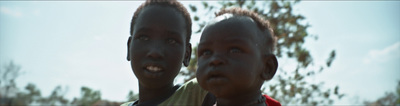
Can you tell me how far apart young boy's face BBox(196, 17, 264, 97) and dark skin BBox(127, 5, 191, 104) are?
0.54m

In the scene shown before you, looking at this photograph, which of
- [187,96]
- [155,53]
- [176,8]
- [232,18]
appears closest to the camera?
[232,18]

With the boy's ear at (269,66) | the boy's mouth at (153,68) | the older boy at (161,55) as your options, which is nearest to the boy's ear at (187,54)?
the older boy at (161,55)

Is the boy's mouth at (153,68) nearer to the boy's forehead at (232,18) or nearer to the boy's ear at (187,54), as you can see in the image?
the boy's ear at (187,54)

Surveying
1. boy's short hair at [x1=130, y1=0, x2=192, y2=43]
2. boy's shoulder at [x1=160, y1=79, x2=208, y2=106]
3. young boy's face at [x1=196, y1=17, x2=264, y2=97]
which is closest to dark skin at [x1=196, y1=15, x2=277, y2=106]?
young boy's face at [x1=196, y1=17, x2=264, y2=97]

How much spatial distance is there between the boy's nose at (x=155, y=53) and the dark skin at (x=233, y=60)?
496 millimetres

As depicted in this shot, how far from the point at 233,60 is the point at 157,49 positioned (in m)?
0.78

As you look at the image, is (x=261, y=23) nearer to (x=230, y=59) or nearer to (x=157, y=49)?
(x=230, y=59)

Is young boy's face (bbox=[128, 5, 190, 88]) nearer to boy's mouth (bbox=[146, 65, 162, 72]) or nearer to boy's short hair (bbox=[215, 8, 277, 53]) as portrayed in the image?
boy's mouth (bbox=[146, 65, 162, 72])

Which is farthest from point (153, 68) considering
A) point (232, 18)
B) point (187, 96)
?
point (232, 18)

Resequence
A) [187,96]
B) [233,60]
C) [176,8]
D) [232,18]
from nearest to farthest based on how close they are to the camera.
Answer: [233,60], [232,18], [187,96], [176,8]

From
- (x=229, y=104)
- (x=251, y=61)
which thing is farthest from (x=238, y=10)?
(x=229, y=104)

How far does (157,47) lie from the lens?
8.10ft

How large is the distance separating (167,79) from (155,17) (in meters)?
0.47

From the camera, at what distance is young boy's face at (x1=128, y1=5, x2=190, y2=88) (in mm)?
2475
